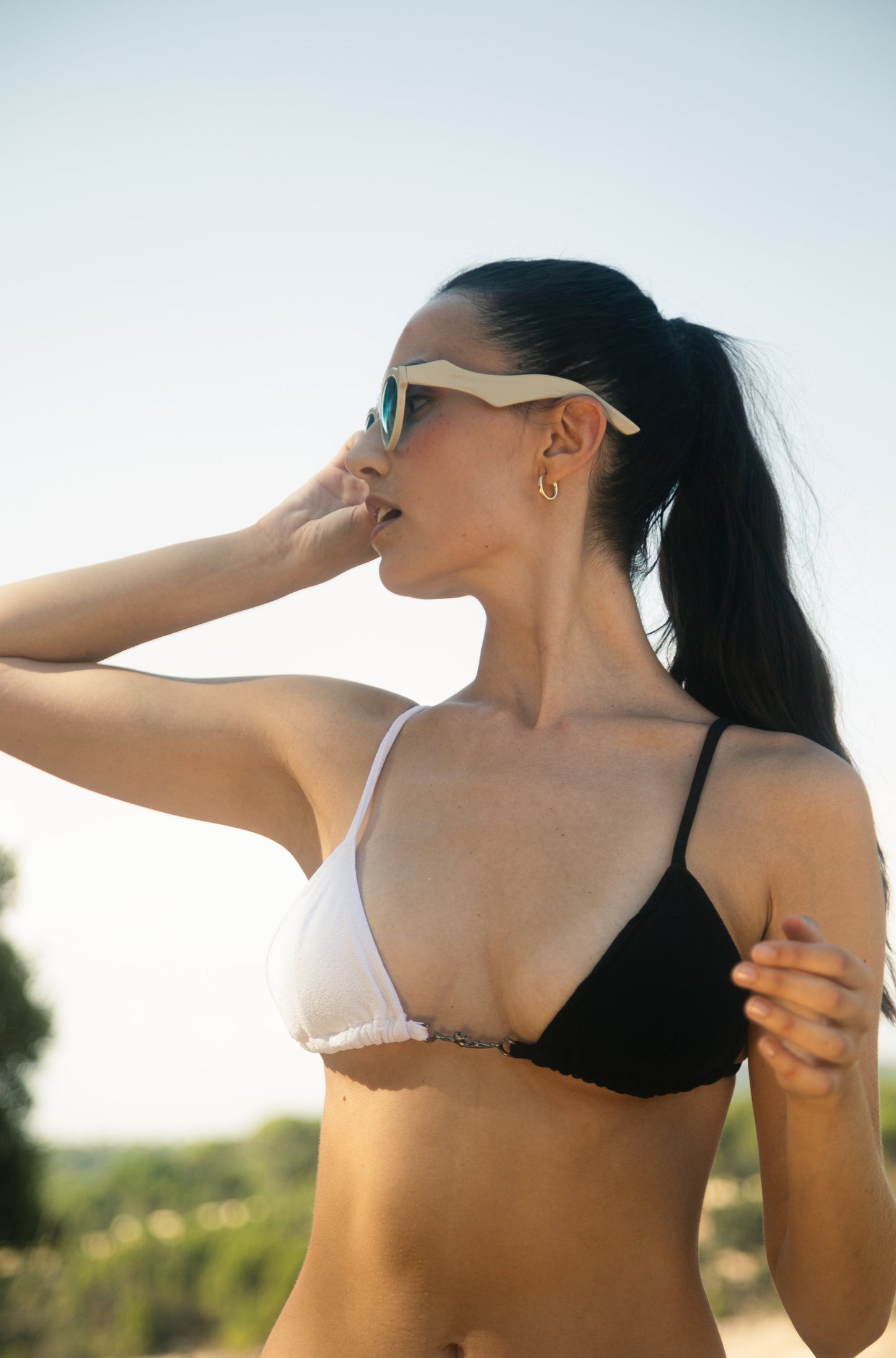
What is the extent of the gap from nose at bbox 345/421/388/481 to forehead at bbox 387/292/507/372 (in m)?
0.15

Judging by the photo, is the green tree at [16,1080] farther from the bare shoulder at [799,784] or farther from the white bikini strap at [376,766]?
the bare shoulder at [799,784]

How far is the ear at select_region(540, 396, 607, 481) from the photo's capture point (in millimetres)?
2387

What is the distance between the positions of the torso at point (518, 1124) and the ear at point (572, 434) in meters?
0.64

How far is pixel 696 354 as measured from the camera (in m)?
2.66

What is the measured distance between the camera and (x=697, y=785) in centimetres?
209

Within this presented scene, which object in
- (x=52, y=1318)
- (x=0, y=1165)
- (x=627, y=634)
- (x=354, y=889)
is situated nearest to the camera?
(x=354, y=889)

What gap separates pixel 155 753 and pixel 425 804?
0.65 meters

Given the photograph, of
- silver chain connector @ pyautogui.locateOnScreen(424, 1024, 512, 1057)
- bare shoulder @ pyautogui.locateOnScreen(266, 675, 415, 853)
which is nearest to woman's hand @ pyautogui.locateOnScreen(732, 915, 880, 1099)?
silver chain connector @ pyautogui.locateOnScreen(424, 1024, 512, 1057)

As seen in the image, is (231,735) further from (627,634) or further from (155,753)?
(627,634)

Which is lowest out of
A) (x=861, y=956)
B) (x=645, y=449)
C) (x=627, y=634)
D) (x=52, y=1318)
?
(x=52, y=1318)

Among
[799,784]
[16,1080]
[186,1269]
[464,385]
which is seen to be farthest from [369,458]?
[186,1269]

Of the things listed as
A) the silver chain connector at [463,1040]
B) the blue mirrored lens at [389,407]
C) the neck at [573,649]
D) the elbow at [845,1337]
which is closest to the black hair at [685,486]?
the neck at [573,649]

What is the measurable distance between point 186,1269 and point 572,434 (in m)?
15.3

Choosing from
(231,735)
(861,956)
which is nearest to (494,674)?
(231,735)
